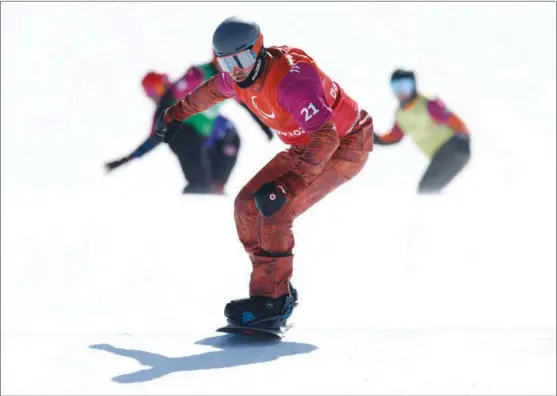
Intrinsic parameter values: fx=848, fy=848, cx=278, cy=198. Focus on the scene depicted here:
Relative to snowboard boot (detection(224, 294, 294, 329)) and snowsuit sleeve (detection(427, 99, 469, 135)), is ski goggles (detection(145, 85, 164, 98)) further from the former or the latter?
snowboard boot (detection(224, 294, 294, 329))

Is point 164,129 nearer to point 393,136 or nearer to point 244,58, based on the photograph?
point 244,58

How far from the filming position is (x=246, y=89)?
3.86 metres

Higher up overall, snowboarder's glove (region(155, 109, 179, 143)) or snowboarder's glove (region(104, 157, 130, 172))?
snowboarder's glove (region(104, 157, 130, 172))

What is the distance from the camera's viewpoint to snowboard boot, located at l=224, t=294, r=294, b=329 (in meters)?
3.84

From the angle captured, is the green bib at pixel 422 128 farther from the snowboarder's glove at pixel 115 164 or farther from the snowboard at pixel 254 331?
the snowboard at pixel 254 331

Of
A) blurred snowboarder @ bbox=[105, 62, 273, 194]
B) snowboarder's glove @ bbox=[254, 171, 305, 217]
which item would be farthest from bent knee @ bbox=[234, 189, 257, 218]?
blurred snowboarder @ bbox=[105, 62, 273, 194]

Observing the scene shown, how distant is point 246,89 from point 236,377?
4.55 feet

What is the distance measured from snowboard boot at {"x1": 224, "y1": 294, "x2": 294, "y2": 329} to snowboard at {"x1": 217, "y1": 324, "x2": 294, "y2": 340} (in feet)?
0.09

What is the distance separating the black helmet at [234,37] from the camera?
142 inches

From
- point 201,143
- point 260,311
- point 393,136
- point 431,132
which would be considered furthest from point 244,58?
point 431,132

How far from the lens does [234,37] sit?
3611 mm

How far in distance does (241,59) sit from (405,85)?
571cm

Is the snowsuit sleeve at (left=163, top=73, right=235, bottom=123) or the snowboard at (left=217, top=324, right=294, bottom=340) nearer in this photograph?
the snowboard at (left=217, top=324, right=294, bottom=340)

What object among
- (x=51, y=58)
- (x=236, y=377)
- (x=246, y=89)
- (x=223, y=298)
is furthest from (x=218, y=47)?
(x=51, y=58)
